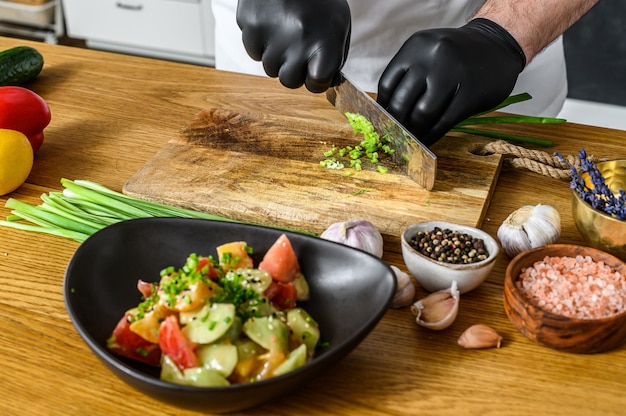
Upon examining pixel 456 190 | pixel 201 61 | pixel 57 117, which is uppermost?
pixel 456 190

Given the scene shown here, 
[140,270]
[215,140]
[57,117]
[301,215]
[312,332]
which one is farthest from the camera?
[57,117]

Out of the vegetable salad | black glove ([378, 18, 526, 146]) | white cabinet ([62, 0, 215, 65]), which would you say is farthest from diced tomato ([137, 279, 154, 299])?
white cabinet ([62, 0, 215, 65])

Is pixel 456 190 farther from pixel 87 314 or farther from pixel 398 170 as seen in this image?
pixel 87 314

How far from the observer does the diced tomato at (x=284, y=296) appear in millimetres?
1021

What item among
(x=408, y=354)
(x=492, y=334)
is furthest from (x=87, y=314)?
(x=492, y=334)

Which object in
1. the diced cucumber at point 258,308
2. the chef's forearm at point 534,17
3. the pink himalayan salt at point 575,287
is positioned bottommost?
the pink himalayan salt at point 575,287

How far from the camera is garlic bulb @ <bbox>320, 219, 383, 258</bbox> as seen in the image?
118 centimetres

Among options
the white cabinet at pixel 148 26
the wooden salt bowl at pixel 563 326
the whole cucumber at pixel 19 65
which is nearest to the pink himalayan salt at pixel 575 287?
the wooden salt bowl at pixel 563 326

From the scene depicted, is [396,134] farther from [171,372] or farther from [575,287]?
[171,372]

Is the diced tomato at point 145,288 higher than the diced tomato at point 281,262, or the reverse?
the diced tomato at point 281,262

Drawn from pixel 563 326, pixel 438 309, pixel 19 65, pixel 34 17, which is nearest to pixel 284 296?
pixel 438 309

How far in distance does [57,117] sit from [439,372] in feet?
3.99

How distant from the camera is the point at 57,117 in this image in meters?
1.77

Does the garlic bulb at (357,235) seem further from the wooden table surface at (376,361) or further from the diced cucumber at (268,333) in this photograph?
the diced cucumber at (268,333)
